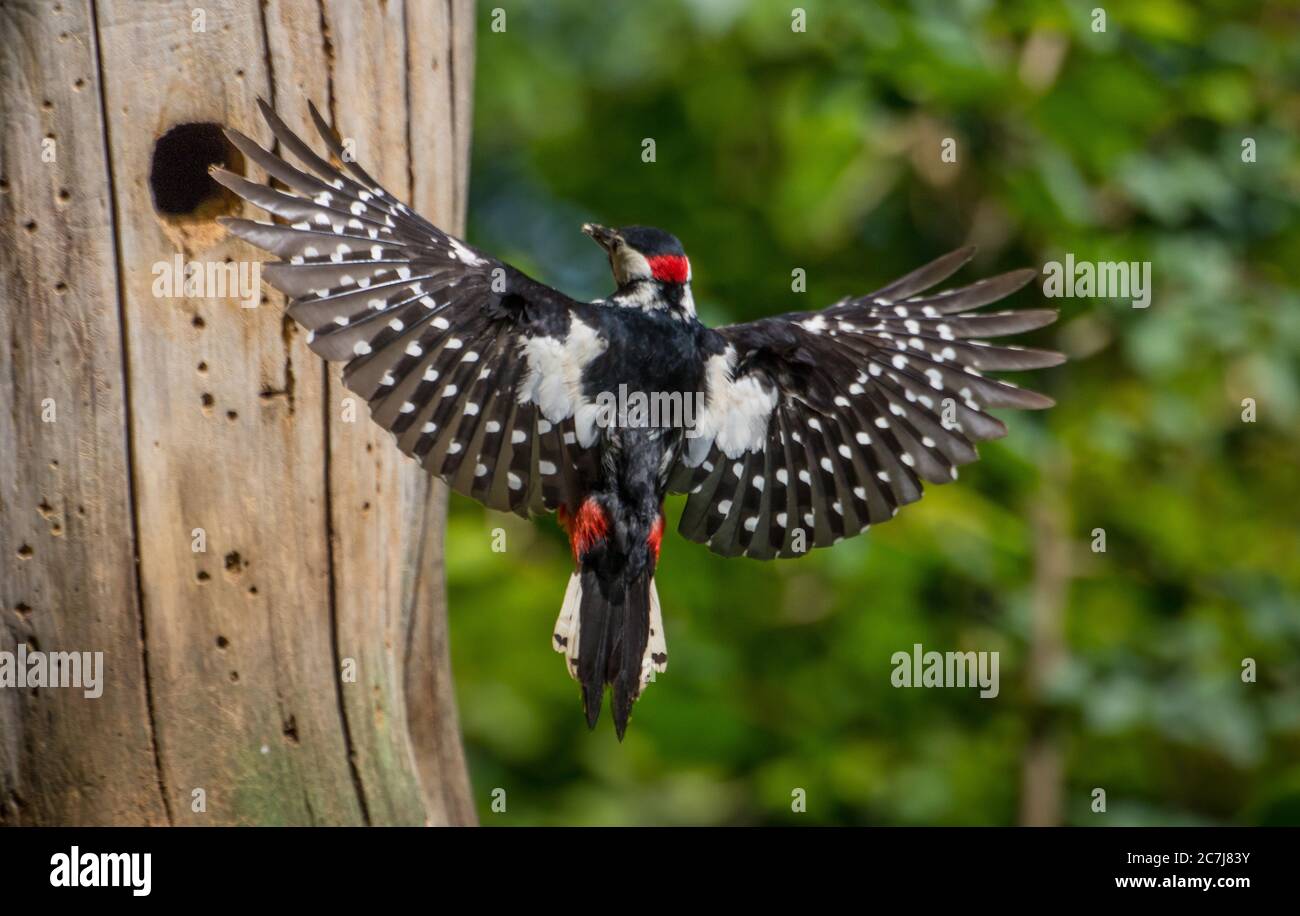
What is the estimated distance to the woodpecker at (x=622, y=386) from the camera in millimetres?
2488

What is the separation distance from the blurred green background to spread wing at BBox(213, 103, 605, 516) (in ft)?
5.03

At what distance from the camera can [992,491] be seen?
5230mm

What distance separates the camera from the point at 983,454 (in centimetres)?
427

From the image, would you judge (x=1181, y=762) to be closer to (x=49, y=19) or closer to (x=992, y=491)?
(x=992, y=491)

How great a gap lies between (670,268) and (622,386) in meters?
0.38

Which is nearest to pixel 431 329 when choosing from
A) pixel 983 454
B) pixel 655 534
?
pixel 655 534

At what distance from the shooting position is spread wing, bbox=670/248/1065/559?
10.3 feet

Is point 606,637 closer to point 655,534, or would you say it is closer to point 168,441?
point 655,534

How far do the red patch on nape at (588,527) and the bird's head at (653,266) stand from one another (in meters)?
0.49

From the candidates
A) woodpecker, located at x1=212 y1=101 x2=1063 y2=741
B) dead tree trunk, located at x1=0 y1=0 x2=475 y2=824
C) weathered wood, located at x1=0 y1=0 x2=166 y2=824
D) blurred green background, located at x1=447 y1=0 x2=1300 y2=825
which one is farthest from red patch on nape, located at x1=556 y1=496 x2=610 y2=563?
blurred green background, located at x1=447 y1=0 x2=1300 y2=825

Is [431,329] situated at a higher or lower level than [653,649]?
higher

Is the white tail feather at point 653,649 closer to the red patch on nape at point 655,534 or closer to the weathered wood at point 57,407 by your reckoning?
the red patch on nape at point 655,534

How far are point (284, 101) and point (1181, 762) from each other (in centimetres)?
542

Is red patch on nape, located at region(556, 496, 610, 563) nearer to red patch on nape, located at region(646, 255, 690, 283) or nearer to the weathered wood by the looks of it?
red patch on nape, located at region(646, 255, 690, 283)
